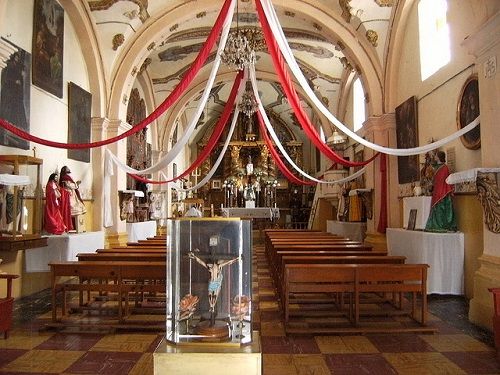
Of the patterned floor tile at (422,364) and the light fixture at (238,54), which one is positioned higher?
the light fixture at (238,54)

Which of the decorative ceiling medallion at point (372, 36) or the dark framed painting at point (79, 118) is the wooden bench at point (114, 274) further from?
the decorative ceiling medallion at point (372, 36)

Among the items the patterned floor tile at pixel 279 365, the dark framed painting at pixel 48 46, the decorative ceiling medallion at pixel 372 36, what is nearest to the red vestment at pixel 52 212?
the dark framed painting at pixel 48 46

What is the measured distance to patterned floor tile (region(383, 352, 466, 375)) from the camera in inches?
148

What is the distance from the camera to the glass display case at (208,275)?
2939mm

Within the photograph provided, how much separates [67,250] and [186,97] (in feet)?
32.5

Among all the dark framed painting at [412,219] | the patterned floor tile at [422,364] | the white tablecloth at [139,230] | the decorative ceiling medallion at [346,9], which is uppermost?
the decorative ceiling medallion at [346,9]

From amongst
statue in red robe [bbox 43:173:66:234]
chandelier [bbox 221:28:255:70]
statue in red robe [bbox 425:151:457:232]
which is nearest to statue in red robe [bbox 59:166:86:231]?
statue in red robe [bbox 43:173:66:234]


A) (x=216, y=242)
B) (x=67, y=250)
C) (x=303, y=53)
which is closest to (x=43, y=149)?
(x=67, y=250)

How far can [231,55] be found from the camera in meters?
8.80

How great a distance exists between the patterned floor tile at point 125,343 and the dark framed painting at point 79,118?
5.37m

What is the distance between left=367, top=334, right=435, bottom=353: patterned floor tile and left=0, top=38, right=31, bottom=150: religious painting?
5890mm

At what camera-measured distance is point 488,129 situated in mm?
5172

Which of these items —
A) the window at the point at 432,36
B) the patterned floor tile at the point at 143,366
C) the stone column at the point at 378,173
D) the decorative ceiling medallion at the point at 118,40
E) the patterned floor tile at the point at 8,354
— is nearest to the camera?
the patterned floor tile at the point at 143,366

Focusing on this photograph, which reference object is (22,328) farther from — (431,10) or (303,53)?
(303,53)
